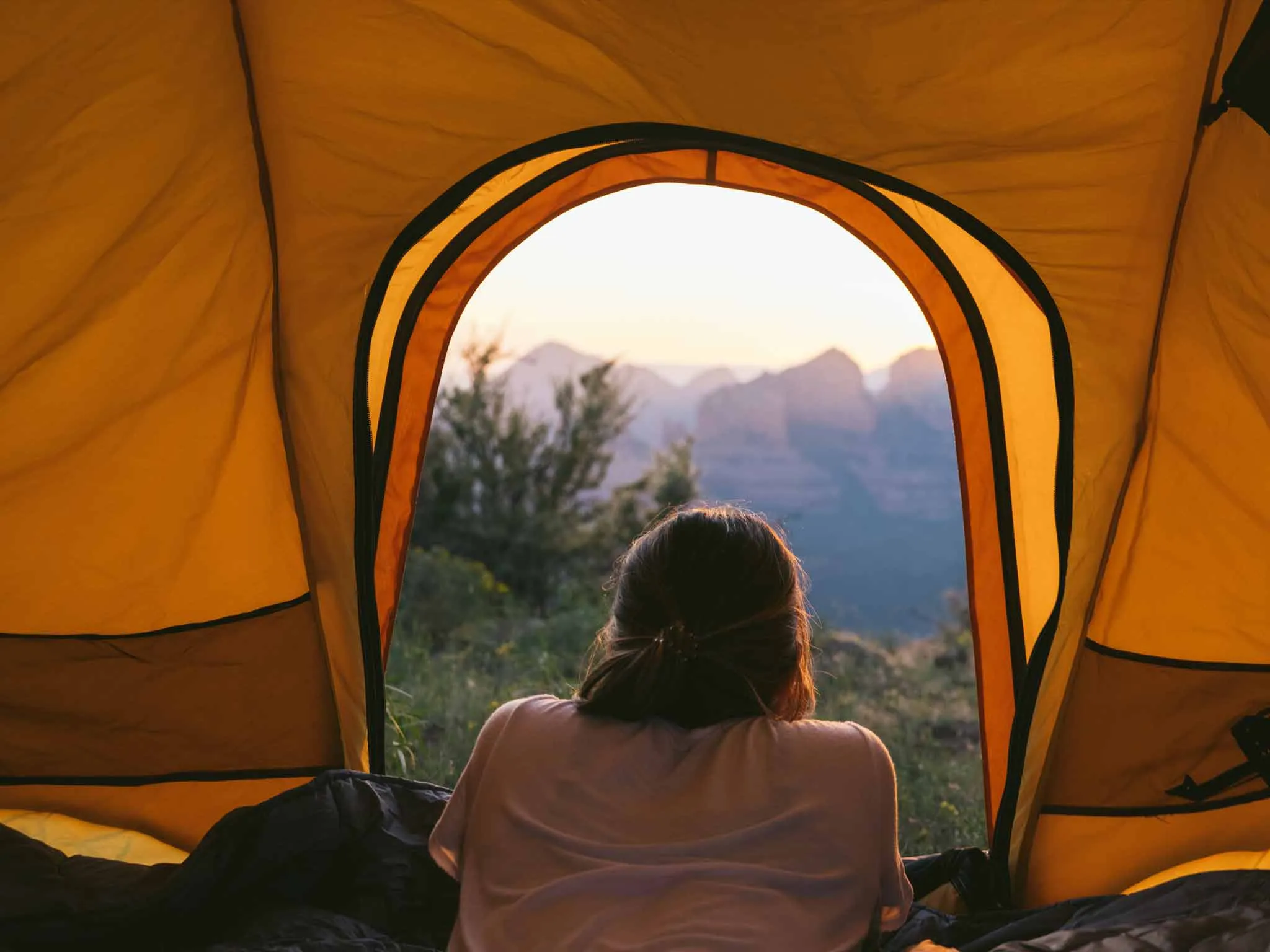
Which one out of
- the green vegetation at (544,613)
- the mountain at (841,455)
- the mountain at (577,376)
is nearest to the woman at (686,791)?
the green vegetation at (544,613)

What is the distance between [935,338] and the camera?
251 cm

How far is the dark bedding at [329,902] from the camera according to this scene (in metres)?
1.71

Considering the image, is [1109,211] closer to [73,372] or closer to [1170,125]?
[1170,125]

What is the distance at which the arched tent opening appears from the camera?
222cm

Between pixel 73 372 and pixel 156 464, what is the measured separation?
24 cm

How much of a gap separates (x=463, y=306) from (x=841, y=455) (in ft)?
28.9

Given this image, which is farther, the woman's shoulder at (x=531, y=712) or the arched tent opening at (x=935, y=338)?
the arched tent opening at (x=935, y=338)

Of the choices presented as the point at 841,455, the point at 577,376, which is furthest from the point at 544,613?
the point at 841,455

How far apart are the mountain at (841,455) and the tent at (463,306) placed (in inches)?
281

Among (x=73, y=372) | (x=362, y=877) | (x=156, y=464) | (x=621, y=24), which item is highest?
(x=621, y=24)

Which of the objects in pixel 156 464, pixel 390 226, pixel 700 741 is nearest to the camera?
pixel 700 741

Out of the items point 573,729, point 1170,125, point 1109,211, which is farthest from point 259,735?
point 1170,125

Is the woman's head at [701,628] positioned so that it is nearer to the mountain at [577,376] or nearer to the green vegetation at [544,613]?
the green vegetation at [544,613]

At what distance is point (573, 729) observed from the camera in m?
1.50
